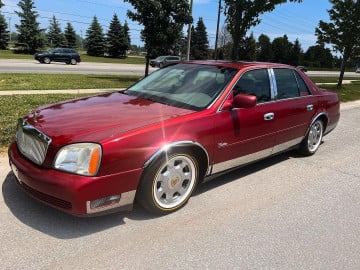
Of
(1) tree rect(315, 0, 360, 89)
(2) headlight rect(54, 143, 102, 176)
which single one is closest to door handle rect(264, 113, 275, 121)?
(2) headlight rect(54, 143, 102, 176)

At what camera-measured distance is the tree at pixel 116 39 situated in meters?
58.3

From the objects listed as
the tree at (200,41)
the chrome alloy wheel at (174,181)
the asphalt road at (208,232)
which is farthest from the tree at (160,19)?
the tree at (200,41)

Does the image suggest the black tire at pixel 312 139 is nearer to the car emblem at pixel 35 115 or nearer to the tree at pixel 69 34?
the car emblem at pixel 35 115

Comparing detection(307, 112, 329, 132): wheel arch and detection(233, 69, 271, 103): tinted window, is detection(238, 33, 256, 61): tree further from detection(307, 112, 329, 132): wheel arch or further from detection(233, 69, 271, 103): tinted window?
detection(233, 69, 271, 103): tinted window

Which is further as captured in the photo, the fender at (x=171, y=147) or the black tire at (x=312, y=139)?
the black tire at (x=312, y=139)

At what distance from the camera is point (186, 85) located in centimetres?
454

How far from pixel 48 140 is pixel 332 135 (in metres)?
6.41

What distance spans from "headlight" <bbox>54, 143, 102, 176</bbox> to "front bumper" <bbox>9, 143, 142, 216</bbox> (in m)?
0.06

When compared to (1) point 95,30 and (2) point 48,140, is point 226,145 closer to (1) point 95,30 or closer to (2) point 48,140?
(2) point 48,140

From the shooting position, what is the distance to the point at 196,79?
460 centimetres

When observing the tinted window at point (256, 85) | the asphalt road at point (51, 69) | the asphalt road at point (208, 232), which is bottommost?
the asphalt road at point (51, 69)

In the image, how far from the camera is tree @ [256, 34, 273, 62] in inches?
2746

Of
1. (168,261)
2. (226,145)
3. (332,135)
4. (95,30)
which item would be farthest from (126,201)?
(95,30)

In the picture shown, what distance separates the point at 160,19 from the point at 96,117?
42.1ft
